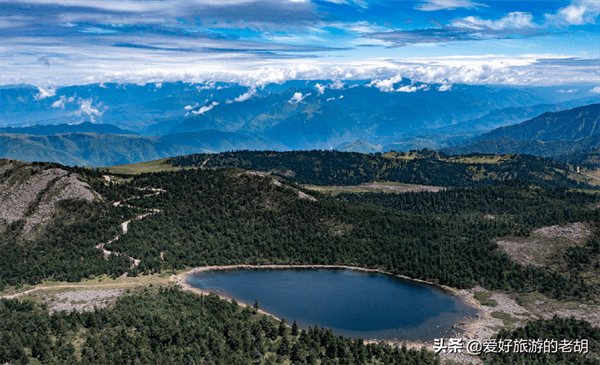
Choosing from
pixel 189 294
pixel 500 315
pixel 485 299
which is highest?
pixel 189 294

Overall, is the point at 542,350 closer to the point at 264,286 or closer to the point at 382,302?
the point at 382,302

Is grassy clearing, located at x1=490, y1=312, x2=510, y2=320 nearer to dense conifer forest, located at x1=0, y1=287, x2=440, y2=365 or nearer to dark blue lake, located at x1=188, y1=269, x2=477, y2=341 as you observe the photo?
dark blue lake, located at x1=188, y1=269, x2=477, y2=341

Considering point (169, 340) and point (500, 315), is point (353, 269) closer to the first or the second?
point (500, 315)

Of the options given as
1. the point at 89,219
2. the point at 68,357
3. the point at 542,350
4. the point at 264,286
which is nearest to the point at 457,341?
the point at 542,350

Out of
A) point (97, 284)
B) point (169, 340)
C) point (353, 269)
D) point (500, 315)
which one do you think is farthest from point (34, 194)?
point (500, 315)

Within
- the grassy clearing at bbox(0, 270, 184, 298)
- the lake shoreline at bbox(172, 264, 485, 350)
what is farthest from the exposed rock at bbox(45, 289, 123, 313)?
the lake shoreline at bbox(172, 264, 485, 350)

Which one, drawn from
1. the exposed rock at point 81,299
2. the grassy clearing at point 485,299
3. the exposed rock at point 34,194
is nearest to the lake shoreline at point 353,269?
the grassy clearing at point 485,299

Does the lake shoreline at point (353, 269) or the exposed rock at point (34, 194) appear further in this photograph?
the exposed rock at point (34, 194)

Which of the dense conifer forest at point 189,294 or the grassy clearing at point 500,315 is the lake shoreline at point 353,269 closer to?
the dense conifer forest at point 189,294
